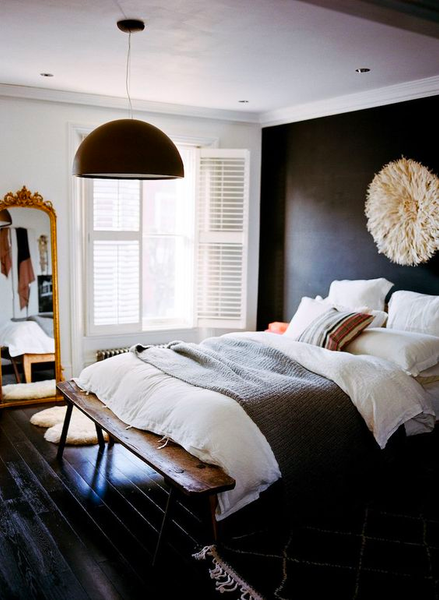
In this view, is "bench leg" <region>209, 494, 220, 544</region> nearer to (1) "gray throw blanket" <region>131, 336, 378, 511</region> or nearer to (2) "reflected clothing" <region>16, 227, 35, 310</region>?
(1) "gray throw blanket" <region>131, 336, 378, 511</region>

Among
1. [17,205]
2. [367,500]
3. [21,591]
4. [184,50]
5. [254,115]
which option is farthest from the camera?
[254,115]

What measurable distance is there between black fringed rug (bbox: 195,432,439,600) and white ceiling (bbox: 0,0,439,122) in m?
2.39

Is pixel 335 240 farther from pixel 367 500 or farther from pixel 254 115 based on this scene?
pixel 367 500

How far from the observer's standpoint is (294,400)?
3.40 metres

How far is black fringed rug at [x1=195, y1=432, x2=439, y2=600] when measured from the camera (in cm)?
271

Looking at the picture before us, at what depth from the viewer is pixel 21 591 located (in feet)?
8.69

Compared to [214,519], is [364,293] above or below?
above

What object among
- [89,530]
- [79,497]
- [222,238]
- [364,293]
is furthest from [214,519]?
[222,238]

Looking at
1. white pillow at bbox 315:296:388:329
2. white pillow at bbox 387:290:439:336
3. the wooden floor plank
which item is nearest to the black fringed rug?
the wooden floor plank

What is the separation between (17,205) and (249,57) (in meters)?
2.35

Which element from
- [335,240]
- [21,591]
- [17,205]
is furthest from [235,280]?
[21,591]

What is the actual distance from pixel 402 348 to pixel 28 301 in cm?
305

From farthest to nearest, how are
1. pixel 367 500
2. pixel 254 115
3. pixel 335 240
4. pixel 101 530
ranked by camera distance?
pixel 254 115 < pixel 335 240 < pixel 367 500 < pixel 101 530

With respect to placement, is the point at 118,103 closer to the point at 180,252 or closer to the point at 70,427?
the point at 180,252
